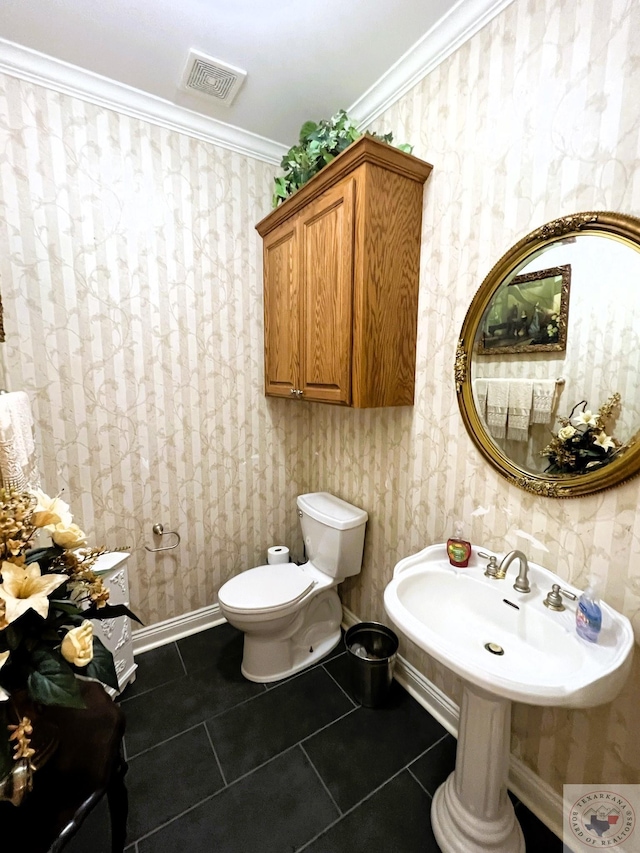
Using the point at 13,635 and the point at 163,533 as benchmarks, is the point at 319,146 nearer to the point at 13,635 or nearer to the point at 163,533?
the point at 13,635

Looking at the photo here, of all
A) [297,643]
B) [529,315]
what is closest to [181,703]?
[297,643]

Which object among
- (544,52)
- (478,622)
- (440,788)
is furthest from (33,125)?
(440,788)

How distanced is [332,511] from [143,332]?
1297 millimetres

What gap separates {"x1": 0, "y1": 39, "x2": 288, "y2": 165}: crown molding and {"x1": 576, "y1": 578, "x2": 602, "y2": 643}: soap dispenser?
2402mm

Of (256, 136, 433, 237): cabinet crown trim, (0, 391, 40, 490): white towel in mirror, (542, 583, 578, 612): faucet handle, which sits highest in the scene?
(256, 136, 433, 237): cabinet crown trim

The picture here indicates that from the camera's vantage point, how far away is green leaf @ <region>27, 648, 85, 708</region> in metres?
0.60

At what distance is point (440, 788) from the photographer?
4.04 ft

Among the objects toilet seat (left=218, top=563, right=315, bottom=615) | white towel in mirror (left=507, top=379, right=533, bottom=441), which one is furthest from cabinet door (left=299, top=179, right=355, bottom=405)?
toilet seat (left=218, top=563, right=315, bottom=615)

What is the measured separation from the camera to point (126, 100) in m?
1.62

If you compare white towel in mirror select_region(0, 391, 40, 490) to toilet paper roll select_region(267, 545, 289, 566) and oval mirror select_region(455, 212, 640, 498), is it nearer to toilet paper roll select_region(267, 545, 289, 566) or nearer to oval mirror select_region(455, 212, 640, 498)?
toilet paper roll select_region(267, 545, 289, 566)

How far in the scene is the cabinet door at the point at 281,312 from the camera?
1.75 meters

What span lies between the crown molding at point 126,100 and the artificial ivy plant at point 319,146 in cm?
38

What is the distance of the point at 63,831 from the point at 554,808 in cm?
141

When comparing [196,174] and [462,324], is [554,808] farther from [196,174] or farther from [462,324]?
[196,174]
